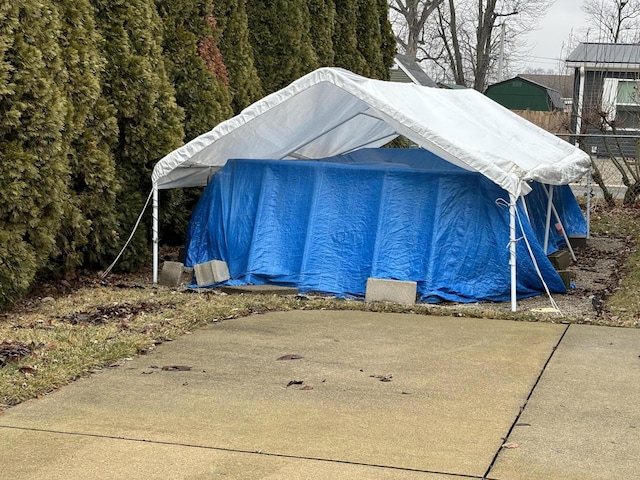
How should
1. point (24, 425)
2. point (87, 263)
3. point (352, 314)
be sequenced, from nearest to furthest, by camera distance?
point (24, 425) → point (352, 314) → point (87, 263)

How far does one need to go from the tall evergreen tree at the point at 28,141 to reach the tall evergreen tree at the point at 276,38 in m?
5.94

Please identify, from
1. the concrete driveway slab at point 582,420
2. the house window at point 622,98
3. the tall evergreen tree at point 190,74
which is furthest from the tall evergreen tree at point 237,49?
the house window at point 622,98

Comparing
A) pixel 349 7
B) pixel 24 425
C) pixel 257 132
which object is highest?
pixel 349 7

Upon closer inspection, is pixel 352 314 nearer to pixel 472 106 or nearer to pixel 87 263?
pixel 87 263

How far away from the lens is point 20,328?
7211 millimetres

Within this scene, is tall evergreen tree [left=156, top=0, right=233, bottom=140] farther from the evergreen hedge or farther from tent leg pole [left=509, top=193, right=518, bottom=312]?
tent leg pole [left=509, top=193, right=518, bottom=312]

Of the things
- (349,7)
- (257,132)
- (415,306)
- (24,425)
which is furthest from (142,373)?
(349,7)

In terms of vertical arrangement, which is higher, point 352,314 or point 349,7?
point 349,7

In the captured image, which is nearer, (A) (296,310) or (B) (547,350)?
(B) (547,350)

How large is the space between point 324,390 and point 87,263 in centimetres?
504

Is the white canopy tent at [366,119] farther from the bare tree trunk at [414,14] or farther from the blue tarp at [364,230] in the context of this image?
the bare tree trunk at [414,14]

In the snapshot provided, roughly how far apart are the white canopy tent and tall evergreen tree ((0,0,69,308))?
5.60ft

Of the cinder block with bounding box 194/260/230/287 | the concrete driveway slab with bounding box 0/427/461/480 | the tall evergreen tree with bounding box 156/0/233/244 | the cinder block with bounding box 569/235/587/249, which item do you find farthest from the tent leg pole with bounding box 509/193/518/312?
the cinder block with bounding box 569/235/587/249

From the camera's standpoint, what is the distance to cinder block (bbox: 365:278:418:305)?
8992 mm
